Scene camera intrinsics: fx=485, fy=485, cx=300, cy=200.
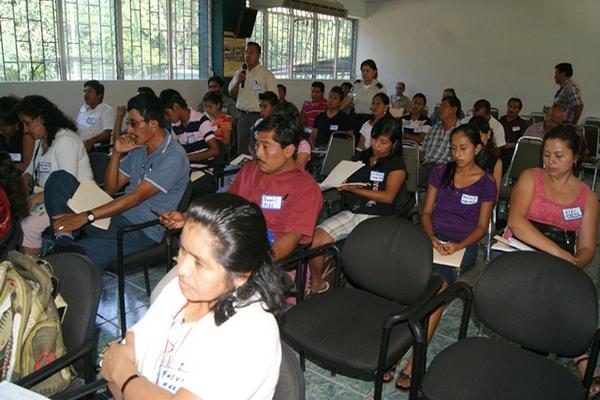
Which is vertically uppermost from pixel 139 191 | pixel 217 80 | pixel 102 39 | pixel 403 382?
pixel 102 39

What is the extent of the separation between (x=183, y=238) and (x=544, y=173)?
1.99 meters

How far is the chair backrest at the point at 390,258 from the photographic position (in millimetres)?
1947

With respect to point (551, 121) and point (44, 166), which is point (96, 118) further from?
point (551, 121)

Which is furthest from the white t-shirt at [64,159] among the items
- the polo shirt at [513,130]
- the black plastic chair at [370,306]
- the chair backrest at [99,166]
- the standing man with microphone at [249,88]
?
the polo shirt at [513,130]

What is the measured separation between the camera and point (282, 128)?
7.32 ft

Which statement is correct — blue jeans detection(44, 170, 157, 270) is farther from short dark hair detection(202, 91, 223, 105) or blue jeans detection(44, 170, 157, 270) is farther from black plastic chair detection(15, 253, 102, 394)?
short dark hair detection(202, 91, 223, 105)

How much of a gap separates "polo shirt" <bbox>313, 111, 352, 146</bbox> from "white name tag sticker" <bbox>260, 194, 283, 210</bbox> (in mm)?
3140

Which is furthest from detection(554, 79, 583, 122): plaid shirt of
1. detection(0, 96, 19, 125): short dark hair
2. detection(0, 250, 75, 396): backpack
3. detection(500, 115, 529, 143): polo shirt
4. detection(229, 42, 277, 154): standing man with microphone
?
detection(0, 250, 75, 396): backpack

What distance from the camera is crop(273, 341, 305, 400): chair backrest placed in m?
1.17

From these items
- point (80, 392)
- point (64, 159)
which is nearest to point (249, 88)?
point (64, 159)

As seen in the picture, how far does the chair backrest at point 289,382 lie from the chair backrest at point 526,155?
374 centimetres

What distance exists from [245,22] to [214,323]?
23.2 ft

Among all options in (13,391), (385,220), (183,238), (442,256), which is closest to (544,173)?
(442,256)

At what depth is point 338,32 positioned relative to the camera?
1055 centimetres
